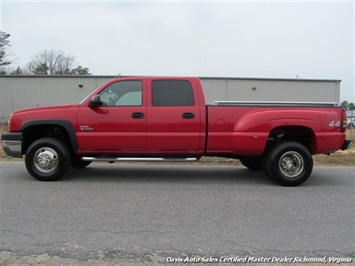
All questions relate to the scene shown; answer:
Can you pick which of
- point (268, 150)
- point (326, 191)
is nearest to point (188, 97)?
point (268, 150)

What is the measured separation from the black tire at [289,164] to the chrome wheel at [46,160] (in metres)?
4.06

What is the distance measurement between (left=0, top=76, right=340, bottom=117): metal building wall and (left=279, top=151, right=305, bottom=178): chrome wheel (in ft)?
76.7

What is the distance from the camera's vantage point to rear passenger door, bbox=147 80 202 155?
6184mm

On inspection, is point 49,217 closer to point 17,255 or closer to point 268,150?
point 17,255

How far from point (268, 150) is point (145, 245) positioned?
3.73 m

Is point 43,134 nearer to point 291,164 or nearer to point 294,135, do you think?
point 291,164

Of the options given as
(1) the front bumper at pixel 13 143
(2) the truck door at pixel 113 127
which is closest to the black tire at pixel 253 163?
(2) the truck door at pixel 113 127

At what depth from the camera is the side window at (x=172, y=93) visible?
20.7 feet

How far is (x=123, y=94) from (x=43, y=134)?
72.8 inches

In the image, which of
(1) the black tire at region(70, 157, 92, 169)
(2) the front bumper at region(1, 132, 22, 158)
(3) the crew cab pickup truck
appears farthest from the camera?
(1) the black tire at region(70, 157, 92, 169)

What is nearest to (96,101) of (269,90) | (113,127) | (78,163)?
(113,127)

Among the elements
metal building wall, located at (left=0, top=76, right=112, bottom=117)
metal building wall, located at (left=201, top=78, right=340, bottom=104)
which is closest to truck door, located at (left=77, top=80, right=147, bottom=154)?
metal building wall, located at (left=0, top=76, right=112, bottom=117)

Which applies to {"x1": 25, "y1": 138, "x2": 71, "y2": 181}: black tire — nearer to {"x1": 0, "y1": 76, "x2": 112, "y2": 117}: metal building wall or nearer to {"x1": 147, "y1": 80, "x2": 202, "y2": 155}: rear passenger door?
{"x1": 147, "y1": 80, "x2": 202, "y2": 155}: rear passenger door

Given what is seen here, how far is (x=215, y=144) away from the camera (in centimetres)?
623
